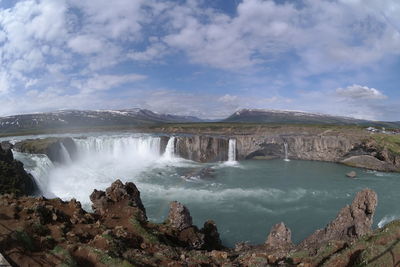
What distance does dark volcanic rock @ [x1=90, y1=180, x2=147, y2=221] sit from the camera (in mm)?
17797

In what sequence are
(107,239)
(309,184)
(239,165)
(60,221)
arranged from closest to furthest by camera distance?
(107,239), (60,221), (309,184), (239,165)

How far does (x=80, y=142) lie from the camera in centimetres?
6366

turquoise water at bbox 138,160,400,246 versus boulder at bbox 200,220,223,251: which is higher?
boulder at bbox 200,220,223,251

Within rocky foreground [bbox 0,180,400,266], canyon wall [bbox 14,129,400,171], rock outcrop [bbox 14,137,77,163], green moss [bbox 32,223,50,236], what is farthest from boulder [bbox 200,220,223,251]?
canyon wall [bbox 14,129,400,171]

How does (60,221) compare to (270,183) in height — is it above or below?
above

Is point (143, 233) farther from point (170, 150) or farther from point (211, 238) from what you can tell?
point (170, 150)

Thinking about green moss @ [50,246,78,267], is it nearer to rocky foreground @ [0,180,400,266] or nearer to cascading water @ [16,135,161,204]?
rocky foreground @ [0,180,400,266]

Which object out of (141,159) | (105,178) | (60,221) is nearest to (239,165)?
(141,159)

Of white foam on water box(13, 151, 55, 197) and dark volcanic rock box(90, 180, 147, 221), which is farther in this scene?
white foam on water box(13, 151, 55, 197)

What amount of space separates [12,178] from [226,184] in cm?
2730

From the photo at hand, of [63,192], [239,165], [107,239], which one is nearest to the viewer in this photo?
[107,239]

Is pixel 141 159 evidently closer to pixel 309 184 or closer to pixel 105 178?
pixel 105 178

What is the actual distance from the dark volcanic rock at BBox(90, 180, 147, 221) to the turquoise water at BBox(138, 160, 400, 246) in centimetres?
880

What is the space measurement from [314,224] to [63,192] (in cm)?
3054
